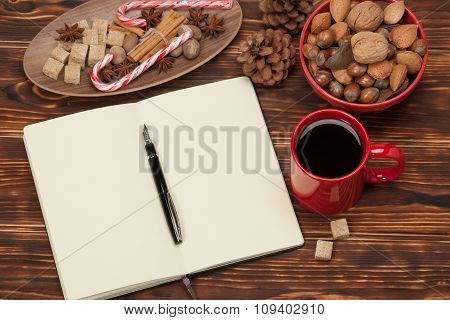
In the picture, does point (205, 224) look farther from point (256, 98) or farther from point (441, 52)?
point (441, 52)

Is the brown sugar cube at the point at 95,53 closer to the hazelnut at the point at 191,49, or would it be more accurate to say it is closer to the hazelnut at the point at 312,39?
the hazelnut at the point at 191,49

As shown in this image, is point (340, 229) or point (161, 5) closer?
point (340, 229)

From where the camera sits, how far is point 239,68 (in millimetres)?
1134

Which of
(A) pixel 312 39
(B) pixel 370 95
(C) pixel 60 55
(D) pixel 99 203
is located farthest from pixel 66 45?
(B) pixel 370 95

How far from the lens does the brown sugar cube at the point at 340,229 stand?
1.00m

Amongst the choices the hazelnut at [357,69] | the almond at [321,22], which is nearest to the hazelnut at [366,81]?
the hazelnut at [357,69]

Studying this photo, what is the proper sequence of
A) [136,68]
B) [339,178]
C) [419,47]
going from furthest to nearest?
[136,68] → [419,47] → [339,178]

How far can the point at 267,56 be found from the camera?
1.08 meters

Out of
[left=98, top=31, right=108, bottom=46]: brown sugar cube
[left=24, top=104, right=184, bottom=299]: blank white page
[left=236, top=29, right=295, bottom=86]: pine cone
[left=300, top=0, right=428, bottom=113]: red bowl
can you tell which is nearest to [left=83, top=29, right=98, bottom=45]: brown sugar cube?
[left=98, top=31, right=108, bottom=46]: brown sugar cube

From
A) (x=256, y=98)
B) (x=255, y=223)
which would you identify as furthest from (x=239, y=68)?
(x=255, y=223)

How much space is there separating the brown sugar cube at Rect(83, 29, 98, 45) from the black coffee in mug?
429mm

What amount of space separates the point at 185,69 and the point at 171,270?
0.35m

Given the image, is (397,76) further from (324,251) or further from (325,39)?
(324,251)

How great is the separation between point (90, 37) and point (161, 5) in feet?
0.46
